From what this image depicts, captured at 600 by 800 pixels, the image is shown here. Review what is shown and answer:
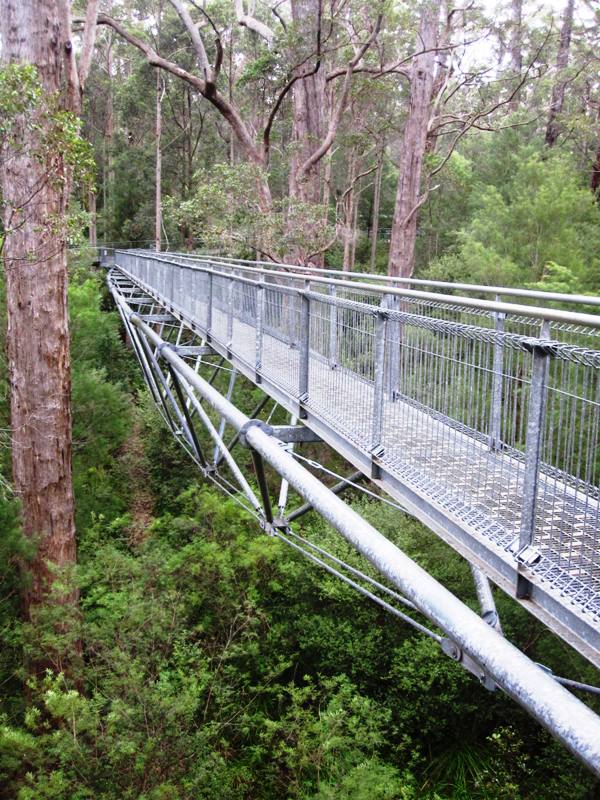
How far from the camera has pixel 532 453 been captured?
2.72 meters

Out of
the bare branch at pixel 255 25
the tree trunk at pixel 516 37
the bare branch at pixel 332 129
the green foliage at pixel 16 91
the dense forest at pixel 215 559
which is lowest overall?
the dense forest at pixel 215 559

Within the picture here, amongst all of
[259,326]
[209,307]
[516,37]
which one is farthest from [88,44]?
[516,37]

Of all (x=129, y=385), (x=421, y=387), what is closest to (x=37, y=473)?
(x=421, y=387)

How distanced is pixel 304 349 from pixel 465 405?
5.33 feet

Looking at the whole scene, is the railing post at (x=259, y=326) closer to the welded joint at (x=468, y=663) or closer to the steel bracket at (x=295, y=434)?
the steel bracket at (x=295, y=434)

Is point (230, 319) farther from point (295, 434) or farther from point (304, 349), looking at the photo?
point (295, 434)

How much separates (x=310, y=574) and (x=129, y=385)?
49.6 feet

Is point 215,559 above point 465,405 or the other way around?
the other way around

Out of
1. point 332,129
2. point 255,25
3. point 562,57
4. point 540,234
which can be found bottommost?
point 540,234

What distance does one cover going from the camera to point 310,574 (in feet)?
39.7

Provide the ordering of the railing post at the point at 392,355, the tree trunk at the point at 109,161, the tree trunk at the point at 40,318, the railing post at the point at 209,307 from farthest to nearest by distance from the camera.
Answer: the tree trunk at the point at 109,161
the railing post at the point at 209,307
the tree trunk at the point at 40,318
the railing post at the point at 392,355

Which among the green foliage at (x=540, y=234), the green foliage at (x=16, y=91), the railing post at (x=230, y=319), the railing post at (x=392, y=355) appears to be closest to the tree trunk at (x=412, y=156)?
the green foliage at (x=540, y=234)

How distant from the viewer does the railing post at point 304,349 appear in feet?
17.4

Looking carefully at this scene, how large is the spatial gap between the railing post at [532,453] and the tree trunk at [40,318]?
6327 mm
